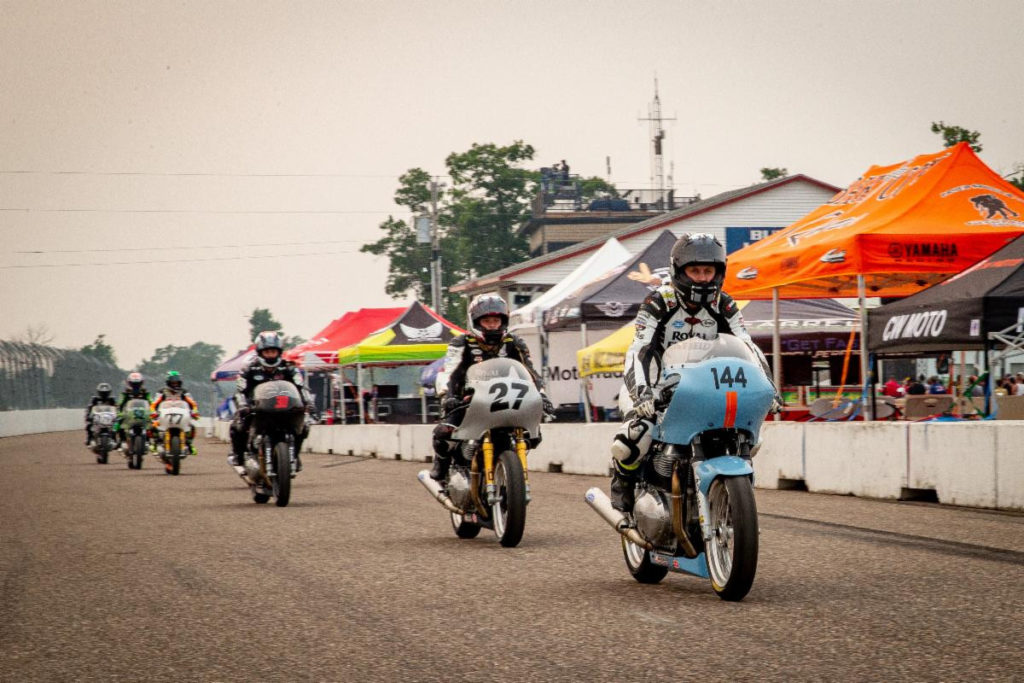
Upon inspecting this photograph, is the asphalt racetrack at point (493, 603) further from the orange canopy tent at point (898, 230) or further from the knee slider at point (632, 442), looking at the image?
the orange canopy tent at point (898, 230)

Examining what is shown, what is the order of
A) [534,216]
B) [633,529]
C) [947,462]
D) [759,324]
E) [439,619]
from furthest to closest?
[534,216]
[759,324]
[947,462]
[633,529]
[439,619]

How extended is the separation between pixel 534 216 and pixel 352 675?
83.0 metres

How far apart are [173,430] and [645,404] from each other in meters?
17.9

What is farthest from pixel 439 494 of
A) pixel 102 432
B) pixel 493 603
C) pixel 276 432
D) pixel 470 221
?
pixel 470 221

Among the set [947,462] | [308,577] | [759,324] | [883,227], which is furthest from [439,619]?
[759,324]

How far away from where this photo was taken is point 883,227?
18906 millimetres

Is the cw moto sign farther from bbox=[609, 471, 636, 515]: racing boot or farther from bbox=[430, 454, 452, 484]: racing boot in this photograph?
bbox=[609, 471, 636, 515]: racing boot

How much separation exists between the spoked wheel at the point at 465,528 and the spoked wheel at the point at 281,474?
13.7 ft

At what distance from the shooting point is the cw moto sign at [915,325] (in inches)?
676

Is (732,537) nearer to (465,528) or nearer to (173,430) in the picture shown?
(465,528)

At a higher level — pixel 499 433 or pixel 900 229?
pixel 900 229

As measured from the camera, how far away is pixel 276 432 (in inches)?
596

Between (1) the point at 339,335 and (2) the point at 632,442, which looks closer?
(2) the point at 632,442

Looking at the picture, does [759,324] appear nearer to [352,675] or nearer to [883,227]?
[883,227]
